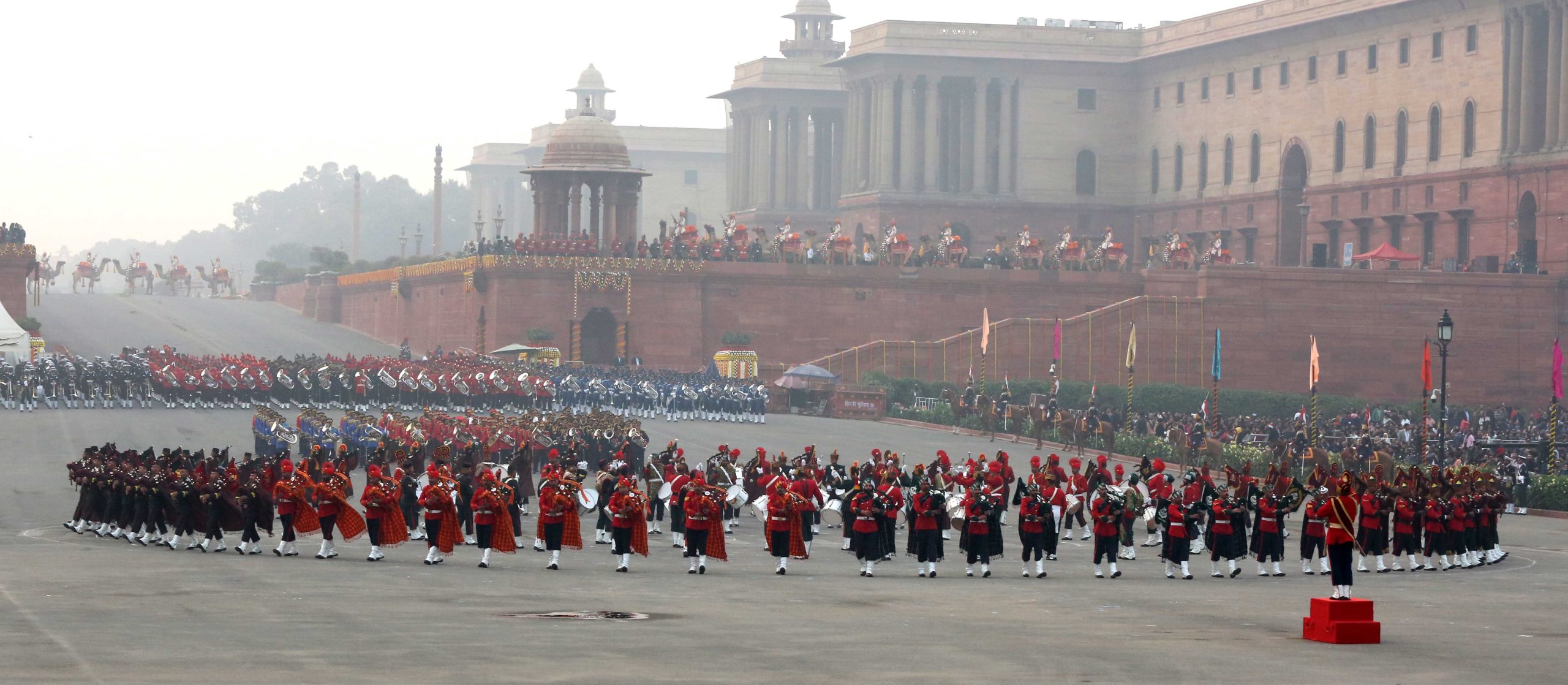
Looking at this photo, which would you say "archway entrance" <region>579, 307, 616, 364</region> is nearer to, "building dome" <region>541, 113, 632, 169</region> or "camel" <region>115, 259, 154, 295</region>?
"building dome" <region>541, 113, 632, 169</region>

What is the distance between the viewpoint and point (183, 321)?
245ft

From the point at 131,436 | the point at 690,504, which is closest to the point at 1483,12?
the point at 131,436

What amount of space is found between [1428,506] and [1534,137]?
43.7 m

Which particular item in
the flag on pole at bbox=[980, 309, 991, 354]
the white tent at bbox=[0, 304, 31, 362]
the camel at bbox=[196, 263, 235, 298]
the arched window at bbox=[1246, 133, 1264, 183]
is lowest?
the white tent at bbox=[0, 304, 31, 362]

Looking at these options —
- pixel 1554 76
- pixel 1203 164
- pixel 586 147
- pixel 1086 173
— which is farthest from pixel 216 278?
pixel 1554 76

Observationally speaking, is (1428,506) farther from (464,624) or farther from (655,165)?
(655,165)

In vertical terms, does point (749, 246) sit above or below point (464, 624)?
A: above

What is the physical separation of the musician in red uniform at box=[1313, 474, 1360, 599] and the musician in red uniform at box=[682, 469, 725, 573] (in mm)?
7303

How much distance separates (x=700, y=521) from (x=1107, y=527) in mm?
4868

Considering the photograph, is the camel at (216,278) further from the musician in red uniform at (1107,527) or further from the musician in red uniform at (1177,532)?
the musician in red uniform at (1177,532)

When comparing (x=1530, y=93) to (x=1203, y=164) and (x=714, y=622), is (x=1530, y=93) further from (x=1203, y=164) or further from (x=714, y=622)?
(x=714, y=622)

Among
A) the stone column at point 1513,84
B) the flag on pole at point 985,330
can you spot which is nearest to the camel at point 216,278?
the flag on pole at point 985,330

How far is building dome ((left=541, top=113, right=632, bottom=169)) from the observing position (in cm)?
6731

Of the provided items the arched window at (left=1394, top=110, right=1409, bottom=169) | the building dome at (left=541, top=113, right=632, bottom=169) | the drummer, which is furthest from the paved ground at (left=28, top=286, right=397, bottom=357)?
the drummer
